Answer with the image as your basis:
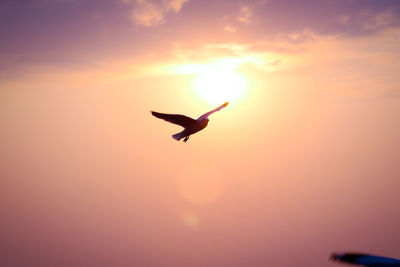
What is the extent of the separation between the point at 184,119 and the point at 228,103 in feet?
18.7

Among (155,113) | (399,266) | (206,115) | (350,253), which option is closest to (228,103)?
(206,115)

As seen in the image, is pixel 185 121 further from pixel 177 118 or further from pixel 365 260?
pixel 365 260

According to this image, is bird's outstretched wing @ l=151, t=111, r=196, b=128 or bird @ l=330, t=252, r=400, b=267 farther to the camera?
bird's outstretched wing @ l=151, t=111, r=196, b=128

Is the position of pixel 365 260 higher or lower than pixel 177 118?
lower

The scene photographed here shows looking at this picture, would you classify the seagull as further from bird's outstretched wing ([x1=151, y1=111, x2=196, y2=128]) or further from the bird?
the bird

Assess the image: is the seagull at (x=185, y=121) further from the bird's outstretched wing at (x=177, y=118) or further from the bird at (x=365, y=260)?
the bird at (x=365, y=260)

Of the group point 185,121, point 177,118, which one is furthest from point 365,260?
point 185,121

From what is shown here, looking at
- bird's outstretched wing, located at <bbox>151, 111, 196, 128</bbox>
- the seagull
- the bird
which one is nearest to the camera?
the bird

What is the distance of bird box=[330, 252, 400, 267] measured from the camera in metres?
11.3

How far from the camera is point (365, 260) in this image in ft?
40.2

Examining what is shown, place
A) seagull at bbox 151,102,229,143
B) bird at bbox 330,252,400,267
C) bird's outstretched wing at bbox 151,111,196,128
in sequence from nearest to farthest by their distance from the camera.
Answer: bird at bbox 330,252,400,267, bird's outstretched wing at bbox 151,111,196,128, seagull at bbox 151,102,229,143

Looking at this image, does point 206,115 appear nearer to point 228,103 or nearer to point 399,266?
point 228,103

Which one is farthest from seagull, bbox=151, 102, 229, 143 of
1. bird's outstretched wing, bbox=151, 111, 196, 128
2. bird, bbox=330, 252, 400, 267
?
bird, bbox=330, 252, 400, 267

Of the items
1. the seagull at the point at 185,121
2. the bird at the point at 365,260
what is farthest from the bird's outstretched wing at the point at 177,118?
the bird at the point at 365,260
